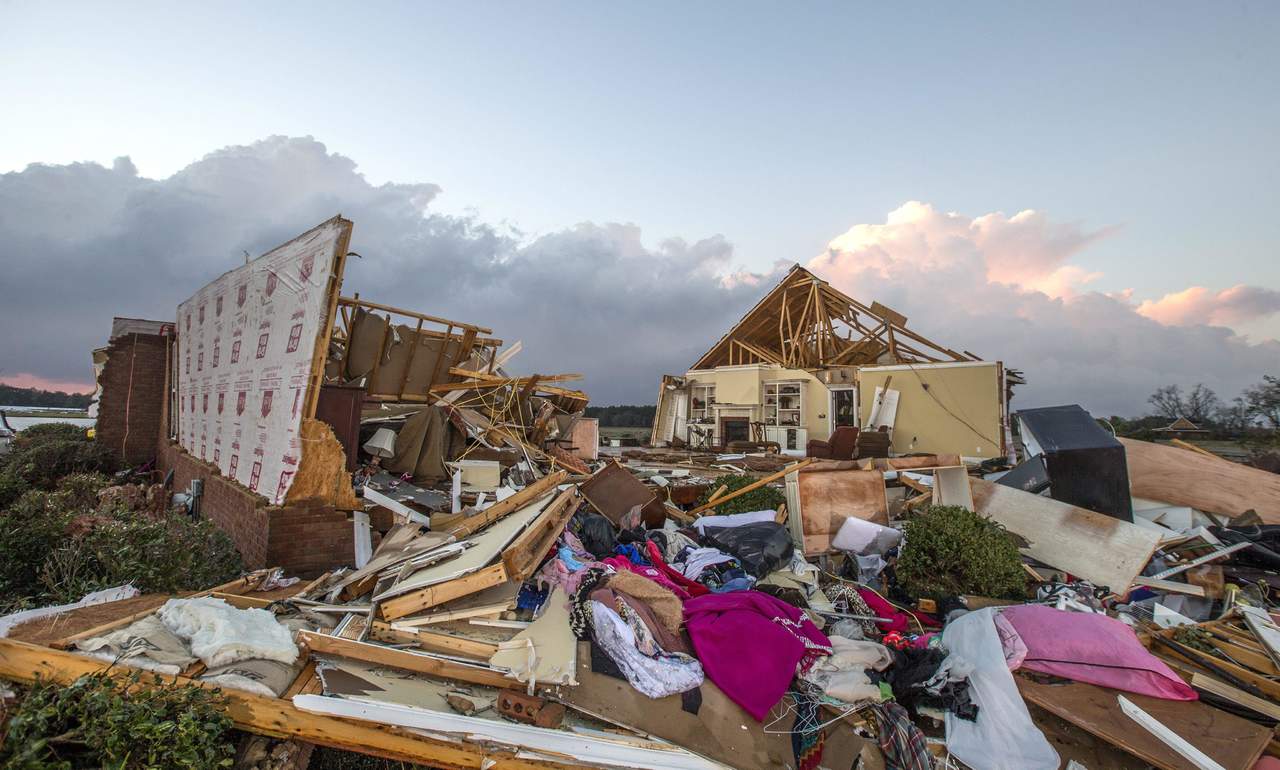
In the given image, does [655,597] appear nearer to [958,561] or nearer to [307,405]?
[958,561]

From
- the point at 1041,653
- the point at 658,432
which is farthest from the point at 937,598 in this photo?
the point at 658,432

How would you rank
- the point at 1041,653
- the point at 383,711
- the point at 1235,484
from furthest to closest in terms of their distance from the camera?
1. the point at 1235,484
2. the point at 1041,653
3. the point at 383,711

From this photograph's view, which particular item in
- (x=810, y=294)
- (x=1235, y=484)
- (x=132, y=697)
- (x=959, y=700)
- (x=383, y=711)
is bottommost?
(x=959, y=700)

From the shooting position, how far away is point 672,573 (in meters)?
5.39

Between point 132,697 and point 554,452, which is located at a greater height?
point 554,452

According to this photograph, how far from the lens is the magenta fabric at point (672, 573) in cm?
512

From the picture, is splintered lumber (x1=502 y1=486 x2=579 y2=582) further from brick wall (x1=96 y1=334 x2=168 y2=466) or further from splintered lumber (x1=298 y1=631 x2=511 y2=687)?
brick wall (x1=96 y1=334 x2=168 y2=466)

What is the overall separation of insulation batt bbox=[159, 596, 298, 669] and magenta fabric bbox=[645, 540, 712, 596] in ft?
10.6

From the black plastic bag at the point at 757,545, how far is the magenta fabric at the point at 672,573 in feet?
2.49

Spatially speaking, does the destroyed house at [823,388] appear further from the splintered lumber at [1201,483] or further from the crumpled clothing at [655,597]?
the crumpled clothing at [655,597]

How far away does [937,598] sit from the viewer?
533cm

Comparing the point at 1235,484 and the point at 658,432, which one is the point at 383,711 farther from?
the point at 658,432

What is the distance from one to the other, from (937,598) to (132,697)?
6147mm

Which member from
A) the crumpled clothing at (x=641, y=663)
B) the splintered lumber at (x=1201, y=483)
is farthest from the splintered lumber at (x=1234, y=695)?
the splintered lumber at (x=1201, y=483)
